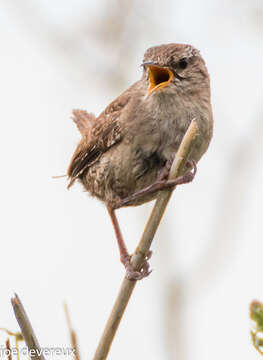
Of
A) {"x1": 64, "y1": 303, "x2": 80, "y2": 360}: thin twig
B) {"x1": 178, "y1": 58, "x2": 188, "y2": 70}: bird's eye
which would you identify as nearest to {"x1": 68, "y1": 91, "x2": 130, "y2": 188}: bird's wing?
{"x1": 178, "y1": 58, "x2": 188, "y2": 70}: bird's eye

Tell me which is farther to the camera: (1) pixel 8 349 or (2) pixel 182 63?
(2) pixel 182 63

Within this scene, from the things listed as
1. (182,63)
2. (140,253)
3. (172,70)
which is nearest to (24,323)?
(140,253)

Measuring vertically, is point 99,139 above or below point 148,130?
below

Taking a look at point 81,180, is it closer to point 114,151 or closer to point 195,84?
point 114,151

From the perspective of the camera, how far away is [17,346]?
1.52 metres

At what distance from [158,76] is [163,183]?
884 millimetres

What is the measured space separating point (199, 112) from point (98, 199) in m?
1.01

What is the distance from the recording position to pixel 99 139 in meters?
3.55

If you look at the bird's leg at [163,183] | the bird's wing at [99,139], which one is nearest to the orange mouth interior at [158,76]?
the bird's wing at [99,139]

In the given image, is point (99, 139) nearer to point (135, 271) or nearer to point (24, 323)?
point (135, 271)

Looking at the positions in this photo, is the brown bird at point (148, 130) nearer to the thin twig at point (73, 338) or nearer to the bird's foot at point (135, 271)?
the bird's foot at point (135, 271)

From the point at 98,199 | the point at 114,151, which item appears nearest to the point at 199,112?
the point at 114,151

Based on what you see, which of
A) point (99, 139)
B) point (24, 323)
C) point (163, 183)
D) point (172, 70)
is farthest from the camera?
point (99, 139)

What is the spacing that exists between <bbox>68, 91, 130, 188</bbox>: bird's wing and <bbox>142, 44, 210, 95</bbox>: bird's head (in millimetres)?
268
